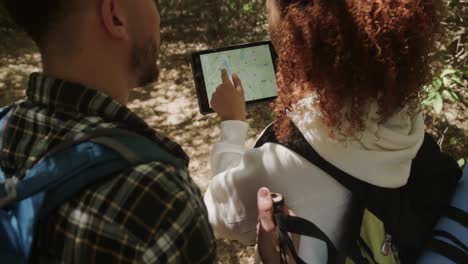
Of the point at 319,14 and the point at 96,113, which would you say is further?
the point at 319,14

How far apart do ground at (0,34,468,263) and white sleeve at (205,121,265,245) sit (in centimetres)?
131

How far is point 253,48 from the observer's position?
1795 mm

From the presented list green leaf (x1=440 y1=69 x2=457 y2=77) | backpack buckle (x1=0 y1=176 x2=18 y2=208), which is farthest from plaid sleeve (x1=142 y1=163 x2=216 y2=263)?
green leaf (x1=440 y1=69 x2=457 y2=77)

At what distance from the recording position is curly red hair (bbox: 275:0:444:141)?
1.00 meters

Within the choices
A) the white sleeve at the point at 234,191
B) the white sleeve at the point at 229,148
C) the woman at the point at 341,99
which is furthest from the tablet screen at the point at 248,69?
the woman at the point at 341,99

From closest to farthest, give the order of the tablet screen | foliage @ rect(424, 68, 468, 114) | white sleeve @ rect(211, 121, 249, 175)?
1. white sleeve @ rect(211, 121, 249, 175)
2. the tablet screen
3. foliage @ rect(424, 68, 468, 114)

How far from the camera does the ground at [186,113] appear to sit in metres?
3.28

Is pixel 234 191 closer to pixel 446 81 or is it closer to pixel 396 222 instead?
pixel 396 222

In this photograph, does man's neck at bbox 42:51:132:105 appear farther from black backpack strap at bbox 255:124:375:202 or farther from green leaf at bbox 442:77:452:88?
green leaf at bbox 442:77:452:88

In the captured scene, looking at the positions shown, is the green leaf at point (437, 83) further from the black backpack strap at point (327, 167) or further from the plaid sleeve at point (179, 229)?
the plaid sleeve at point (179, 229)

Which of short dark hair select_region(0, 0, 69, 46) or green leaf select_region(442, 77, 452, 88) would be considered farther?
green leaf select_region(442, 77, 452, 88)

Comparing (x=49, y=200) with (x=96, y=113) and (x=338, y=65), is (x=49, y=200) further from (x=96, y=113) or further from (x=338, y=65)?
(x=338, y=65)

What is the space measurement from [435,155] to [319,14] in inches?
25.8

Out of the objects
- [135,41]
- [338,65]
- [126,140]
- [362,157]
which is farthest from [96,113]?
[362,157]
